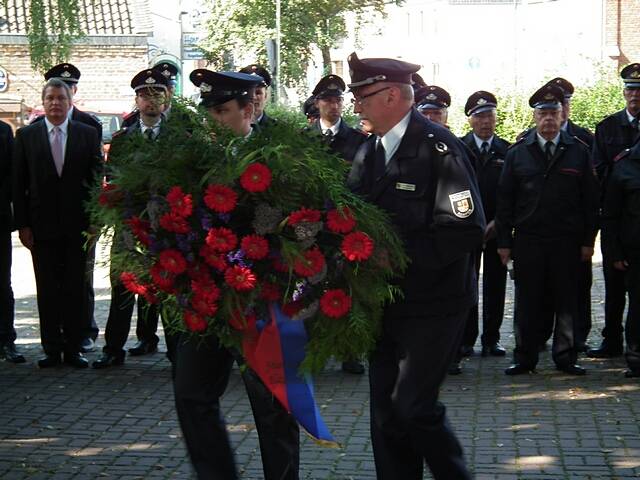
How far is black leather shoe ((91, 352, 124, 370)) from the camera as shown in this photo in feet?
32.4

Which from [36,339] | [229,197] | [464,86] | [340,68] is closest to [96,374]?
[36,339]

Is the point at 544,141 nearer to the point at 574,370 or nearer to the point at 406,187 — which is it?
the point at 574,370

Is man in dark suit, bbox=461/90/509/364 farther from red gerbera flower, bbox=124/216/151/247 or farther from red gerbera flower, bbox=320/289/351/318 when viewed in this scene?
red gerbera flower, bbox=124/216/151/247

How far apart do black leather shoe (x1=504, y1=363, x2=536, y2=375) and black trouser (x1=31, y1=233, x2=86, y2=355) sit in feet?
11.4

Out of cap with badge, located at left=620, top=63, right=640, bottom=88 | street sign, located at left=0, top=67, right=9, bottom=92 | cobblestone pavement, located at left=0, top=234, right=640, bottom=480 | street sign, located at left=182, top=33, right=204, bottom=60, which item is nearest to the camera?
cobblestone pavement, located at left=0, top=234, right=640, bottom=480

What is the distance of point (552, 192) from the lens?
938 cm

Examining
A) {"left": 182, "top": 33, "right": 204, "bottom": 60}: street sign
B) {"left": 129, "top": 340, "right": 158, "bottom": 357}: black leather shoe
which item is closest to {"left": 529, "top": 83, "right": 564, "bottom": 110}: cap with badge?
{"left": 129, "top": 340, "right": 158, "bottom": 357}: black leather shoe

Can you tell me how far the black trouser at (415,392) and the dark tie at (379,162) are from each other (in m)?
0.65

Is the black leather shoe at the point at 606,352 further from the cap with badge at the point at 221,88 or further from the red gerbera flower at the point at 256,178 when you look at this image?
the red gerbera flower at the point at 256,178

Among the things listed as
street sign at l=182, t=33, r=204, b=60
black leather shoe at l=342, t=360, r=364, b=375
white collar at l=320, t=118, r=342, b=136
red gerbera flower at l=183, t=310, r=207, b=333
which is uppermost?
street sign at l=182, t=33, r=204, b=60

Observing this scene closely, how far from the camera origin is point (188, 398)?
554 cm

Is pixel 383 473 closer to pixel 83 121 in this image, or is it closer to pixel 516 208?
pixel 516 208

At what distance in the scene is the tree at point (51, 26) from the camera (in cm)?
1129

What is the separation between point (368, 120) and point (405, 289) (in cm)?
82
